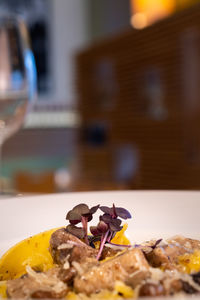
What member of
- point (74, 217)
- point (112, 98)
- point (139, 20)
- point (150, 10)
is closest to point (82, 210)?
point (74, 217)

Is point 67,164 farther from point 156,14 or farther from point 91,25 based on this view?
point 156,14

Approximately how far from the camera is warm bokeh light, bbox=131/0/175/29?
6.78 metres

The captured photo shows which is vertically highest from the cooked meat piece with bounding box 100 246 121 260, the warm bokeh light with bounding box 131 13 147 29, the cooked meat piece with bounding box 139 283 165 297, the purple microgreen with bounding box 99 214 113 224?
the warm bokeh light with bounding box 131 13 147 29

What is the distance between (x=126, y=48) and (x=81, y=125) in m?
1.82

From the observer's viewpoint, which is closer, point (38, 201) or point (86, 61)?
point (38, 201)

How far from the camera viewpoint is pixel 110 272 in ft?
1.77

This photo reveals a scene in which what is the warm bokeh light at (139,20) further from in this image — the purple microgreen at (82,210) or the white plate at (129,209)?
the purple microgreen at (82,210)

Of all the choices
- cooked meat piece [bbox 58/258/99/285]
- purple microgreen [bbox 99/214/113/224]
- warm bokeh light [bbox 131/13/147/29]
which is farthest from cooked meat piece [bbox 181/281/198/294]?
warm bokeh light [bbox 131/13/147/29]

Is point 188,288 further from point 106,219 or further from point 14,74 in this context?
point 14,74

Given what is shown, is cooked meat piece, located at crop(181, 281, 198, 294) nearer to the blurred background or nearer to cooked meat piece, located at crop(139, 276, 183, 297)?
cooked meat piece, located at crop(139, 276, 183, 297)

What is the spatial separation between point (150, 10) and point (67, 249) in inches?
271

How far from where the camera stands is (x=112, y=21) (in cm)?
951

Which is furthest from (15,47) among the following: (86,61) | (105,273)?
(86,61)

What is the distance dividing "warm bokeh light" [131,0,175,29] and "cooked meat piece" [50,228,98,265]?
18.8 ft
